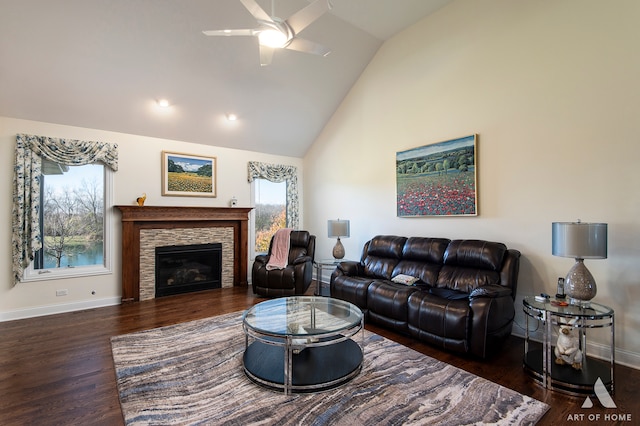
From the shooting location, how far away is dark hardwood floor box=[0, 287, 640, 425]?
1.95m

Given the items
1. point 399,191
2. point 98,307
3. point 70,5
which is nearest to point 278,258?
point 399,191

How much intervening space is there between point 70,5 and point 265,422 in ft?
14.5

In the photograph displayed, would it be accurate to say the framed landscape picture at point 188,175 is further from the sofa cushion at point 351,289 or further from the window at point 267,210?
the sofa cushion at point 351,289

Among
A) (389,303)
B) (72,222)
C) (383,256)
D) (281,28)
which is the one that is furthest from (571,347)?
(72,222)

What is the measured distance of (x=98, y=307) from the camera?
14.2 feet

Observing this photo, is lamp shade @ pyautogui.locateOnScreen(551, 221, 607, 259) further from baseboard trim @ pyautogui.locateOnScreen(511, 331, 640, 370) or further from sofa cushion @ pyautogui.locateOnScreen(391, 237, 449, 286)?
sofa cushion @ pyautogui.locateOnScreen(391, 237, 449, 286)

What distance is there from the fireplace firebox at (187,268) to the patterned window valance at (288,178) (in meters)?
1.64

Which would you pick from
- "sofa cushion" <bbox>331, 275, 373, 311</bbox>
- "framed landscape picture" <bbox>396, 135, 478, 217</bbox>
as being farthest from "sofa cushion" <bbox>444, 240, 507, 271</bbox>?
"sofa cushion" <bbox>331, 275, 373, 311</bbox>

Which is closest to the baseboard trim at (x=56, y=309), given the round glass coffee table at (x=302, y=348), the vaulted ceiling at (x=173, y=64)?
the vaulted ceiling at (x=173, y=64)

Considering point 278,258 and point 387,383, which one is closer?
point 387,383

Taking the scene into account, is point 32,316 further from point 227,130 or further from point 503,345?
point 503,345

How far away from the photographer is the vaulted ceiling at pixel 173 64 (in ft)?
10.8

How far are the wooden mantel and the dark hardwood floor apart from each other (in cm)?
64

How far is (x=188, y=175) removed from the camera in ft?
17.3
